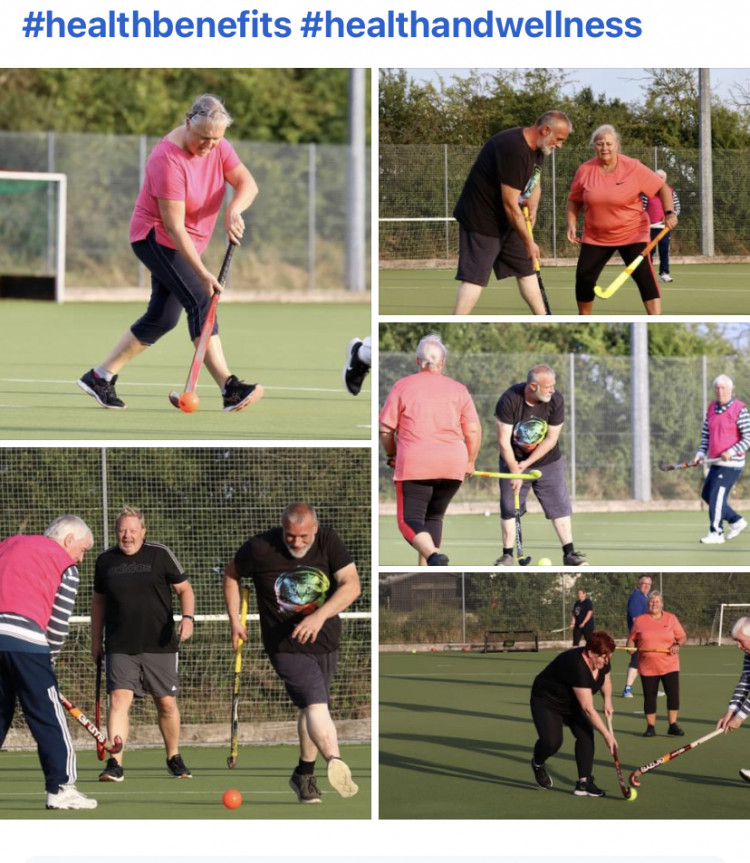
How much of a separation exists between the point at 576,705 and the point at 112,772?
2.44 m

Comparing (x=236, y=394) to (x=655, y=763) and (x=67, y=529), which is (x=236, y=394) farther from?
(x=655, y=763)

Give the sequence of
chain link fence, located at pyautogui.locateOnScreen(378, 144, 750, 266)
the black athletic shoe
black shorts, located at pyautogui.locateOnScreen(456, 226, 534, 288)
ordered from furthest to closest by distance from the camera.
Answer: chain link fence, located at pyautogui.locateOnScreen(378, 144, 750, 266) < black shorts, located at pyautogui.locateOnScreen(456, 226, 534, 288) < the black athletic shoe

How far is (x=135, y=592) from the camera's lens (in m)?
7.75

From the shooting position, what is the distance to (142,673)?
26.0ft

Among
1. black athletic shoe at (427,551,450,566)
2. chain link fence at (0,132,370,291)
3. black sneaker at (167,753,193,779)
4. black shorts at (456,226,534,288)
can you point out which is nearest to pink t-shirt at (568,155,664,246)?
black shorts at (456,226,534,288)

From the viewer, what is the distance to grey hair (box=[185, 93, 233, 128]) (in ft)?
23.1

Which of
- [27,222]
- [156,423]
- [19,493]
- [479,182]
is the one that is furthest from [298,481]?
[27,222]

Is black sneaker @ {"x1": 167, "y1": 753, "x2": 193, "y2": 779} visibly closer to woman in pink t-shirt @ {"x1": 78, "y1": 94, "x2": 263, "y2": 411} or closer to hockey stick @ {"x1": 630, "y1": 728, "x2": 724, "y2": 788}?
woman in pink t-shirt @ {"x1": 78, "y1": 94, "x2": 263, "y2": 411}

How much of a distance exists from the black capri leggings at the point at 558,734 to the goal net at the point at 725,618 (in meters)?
5.36

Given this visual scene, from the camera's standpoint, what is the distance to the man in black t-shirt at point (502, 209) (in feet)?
24.3

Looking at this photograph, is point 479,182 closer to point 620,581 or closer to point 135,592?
point 135,592

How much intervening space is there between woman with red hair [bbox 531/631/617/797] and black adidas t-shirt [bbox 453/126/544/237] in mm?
2176

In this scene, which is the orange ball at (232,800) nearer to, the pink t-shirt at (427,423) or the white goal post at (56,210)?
the pink t-shirt at (427,423)

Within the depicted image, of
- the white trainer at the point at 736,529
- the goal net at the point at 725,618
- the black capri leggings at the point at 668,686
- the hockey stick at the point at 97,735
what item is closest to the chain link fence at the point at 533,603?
the goal net at the point at 725,618
